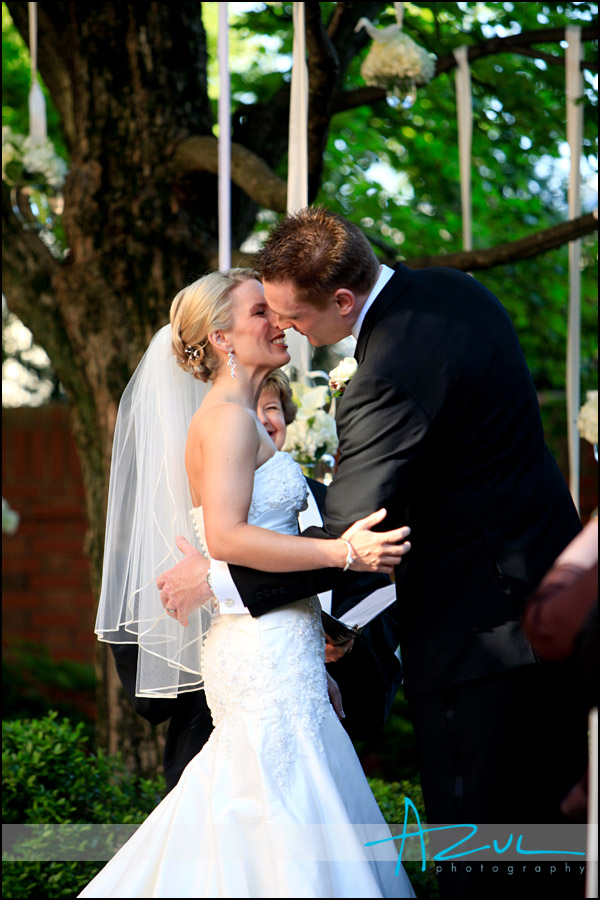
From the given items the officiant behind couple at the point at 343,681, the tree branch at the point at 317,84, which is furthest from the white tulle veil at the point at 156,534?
the tree branch at the point at 317,84

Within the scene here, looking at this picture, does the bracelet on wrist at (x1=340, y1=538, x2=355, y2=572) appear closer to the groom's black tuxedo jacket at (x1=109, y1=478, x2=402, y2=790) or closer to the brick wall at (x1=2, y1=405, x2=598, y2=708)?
the groom's black tuxedo jacket at (x1=109, y1=478, x2=402, y2=790)

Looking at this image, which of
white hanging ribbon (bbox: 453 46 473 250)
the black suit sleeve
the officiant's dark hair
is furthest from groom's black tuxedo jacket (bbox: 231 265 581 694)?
white hanging ribbon (bbox: 453 46 473 250)

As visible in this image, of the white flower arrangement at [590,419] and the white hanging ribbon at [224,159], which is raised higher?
the white hanging ribbon at [224,159]

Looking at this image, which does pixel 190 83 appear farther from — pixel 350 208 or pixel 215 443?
pixel 215 443

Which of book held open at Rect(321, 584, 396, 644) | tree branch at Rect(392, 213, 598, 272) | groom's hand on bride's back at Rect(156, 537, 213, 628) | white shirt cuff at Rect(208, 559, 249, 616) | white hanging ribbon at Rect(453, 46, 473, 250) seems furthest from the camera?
white hanging ribbon at Rect(453, 46, 473, 250)

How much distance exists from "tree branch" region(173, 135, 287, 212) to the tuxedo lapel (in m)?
1.76

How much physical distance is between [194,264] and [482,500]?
2929mm

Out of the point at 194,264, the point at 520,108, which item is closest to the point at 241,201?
the point at 194,264

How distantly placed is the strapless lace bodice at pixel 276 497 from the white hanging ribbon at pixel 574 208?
2.37 m

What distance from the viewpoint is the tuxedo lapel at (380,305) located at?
2.77 m

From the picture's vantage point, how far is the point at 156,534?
3291 mm

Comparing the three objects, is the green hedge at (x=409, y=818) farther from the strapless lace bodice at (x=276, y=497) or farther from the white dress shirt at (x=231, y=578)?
the strapless lace bodice at (x=276, y=497)

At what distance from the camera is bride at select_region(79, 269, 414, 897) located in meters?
2.64

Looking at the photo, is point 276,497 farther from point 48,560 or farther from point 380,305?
point 48,560
